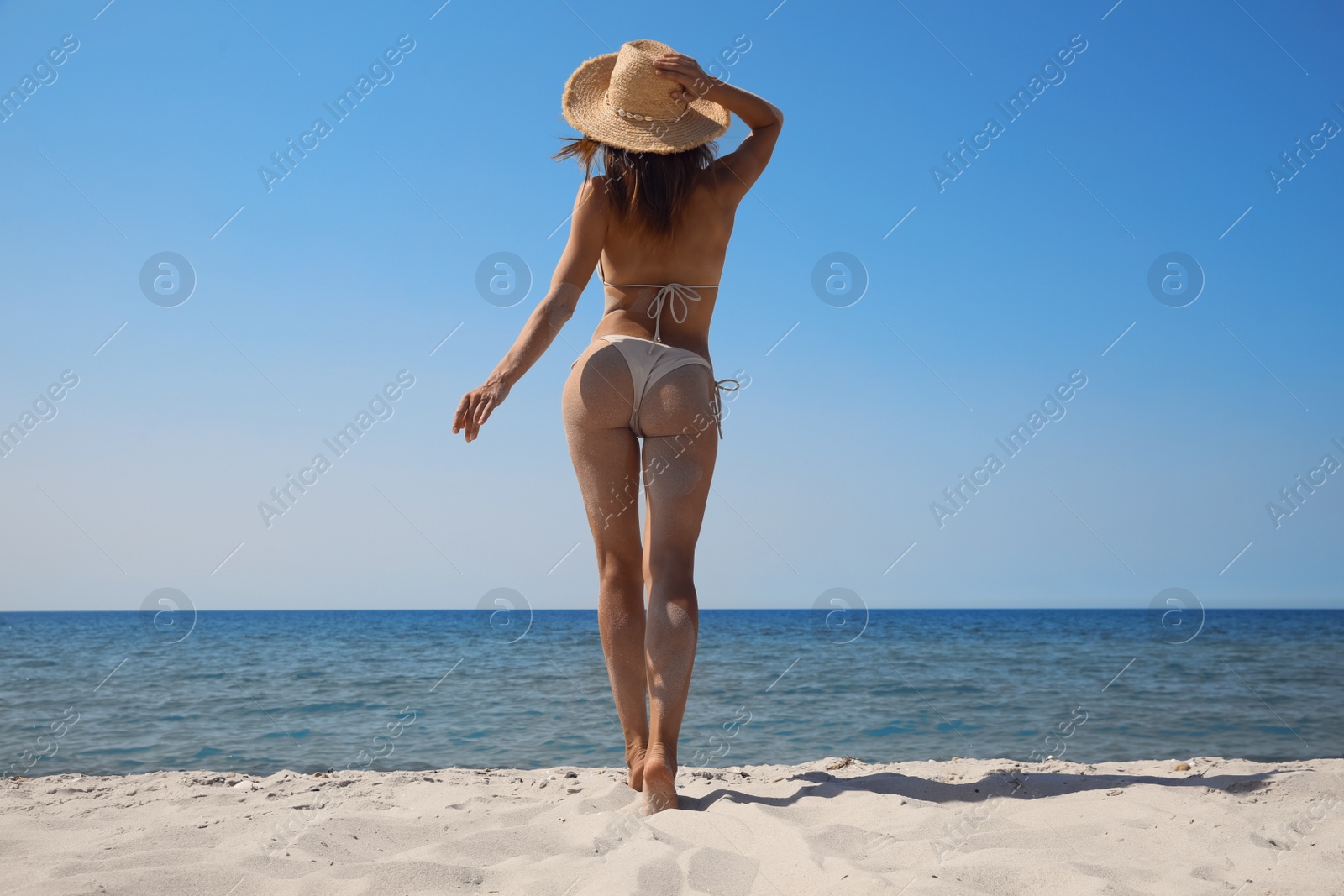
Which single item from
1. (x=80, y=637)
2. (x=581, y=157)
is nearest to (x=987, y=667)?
(x=581, y=157)

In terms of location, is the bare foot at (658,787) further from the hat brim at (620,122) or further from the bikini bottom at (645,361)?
the hat brim at (620,122)

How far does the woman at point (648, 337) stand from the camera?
2.51 metres

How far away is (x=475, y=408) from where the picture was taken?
2207 millimetres

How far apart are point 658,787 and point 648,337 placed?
1.38 metres

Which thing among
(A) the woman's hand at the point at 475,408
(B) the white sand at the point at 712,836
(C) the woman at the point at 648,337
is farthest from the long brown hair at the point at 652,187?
(B) the white sand at the point at 712,836

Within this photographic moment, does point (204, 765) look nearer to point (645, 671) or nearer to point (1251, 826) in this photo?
point (645, 671)

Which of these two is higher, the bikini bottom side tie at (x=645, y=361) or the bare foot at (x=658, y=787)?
the bikini bottom side tie at (x=645, y=361)

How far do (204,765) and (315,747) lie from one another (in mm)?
620

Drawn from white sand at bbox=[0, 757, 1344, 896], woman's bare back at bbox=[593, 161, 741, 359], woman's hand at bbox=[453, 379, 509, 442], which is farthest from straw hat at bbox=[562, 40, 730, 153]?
white sand at bbox=[0, 757, 1344, 896]

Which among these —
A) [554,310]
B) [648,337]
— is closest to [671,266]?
[648,337]

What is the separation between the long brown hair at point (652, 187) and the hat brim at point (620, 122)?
0.03 m

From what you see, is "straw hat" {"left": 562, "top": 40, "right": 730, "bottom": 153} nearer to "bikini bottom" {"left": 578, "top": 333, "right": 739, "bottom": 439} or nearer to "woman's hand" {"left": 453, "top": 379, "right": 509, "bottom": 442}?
"bikini bottom" {"left": 578, "top": 333, "right": 739, "bottom": 439}

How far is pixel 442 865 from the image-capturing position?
1.87m

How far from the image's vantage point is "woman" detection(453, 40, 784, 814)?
2.51 meters
